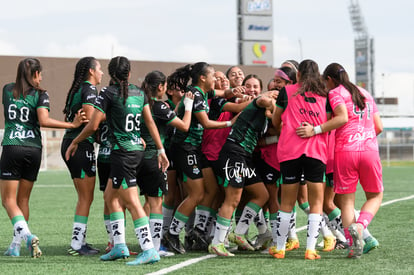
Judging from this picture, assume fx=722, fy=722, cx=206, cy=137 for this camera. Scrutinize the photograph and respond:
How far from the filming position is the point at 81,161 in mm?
8148

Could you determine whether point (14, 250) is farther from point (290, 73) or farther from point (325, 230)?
point (290, 73)

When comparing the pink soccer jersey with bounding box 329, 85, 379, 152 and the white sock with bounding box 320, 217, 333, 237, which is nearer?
the pink soccer jersey with bounding box 329, 85, 379, 152

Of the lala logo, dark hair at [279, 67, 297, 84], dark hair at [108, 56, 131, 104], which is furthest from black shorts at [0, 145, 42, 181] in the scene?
the lala logo

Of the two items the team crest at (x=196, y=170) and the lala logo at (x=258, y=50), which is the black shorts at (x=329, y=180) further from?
the lala logo at (x=258, y=50)

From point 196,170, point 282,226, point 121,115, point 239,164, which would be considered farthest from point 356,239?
point 121,115

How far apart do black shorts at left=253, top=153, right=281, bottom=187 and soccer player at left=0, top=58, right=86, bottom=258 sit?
2133 mm

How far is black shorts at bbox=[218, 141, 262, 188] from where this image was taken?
26.7 feet

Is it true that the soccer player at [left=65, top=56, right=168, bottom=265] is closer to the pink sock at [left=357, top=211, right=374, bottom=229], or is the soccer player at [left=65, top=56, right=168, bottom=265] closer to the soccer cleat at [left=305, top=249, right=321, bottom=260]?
the soccer cleat at [left=305, top=249, right=321, bottom=260]

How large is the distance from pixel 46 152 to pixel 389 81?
67798 millimetres

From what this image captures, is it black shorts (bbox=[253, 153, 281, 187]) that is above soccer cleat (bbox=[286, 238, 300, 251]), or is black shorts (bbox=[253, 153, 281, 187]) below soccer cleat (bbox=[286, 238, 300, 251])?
above

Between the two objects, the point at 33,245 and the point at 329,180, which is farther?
the point at 329,180

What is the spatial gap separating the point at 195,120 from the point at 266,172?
1053 mm

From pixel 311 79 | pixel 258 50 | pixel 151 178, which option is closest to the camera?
pixel 311 79

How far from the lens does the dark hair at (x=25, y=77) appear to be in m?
8.08
